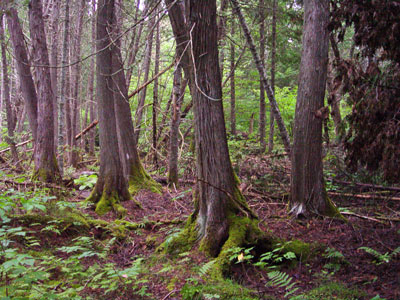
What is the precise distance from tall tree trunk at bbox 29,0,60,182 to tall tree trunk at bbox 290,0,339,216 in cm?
629

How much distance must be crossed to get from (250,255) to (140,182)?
5.84 m

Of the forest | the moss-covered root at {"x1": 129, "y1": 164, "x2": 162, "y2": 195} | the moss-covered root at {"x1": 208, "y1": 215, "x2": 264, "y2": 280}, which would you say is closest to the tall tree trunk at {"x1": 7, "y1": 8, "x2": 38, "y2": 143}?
the forest

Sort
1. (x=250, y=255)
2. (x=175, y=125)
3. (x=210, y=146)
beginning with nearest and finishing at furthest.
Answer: (x=250, y=255)
(x=210, y=146)
(x=175, y=125)

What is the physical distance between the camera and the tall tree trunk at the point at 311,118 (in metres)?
5.68

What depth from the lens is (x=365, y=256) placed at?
421cm

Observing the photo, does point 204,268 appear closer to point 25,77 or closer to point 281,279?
point 281,279

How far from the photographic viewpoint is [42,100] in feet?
28.9

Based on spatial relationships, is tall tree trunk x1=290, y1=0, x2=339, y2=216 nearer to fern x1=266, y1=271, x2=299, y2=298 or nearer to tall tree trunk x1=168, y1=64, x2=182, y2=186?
fern x1=266, y1=271, x2=299, y2=298

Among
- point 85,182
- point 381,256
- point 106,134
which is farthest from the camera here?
point 85,182

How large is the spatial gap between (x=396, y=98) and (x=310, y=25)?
2990 mm

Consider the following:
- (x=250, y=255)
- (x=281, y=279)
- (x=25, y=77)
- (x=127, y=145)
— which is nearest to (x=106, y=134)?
(x=127, y=145)

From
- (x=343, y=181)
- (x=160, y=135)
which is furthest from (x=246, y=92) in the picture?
(x=343, y=181)

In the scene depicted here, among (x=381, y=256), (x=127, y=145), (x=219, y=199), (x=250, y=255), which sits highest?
(x=127, y=145)

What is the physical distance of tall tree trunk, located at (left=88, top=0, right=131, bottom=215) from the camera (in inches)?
300
